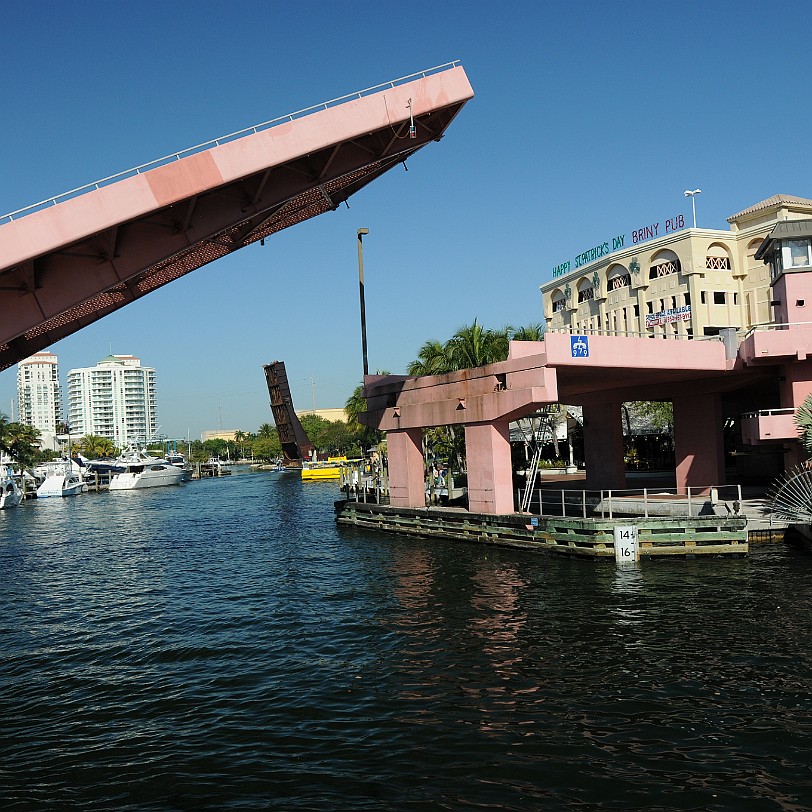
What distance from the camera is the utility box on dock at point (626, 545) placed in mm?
24766

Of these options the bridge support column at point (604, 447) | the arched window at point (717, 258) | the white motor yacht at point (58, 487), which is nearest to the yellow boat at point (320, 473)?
the white motor yacht at point (58, 487)

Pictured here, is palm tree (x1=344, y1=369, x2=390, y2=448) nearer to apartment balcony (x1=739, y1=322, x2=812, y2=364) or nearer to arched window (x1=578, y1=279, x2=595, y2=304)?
arched window (x1=578, y1=279, x2=595, y2=304)

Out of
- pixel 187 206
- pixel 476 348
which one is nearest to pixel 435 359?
pixel 476 348

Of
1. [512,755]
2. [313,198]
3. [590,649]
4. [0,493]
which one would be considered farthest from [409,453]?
[0,493]

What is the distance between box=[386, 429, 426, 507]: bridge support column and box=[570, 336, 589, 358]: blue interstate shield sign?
39.6 feet

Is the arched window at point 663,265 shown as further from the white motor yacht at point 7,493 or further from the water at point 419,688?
the white motor yacht at point 7,493

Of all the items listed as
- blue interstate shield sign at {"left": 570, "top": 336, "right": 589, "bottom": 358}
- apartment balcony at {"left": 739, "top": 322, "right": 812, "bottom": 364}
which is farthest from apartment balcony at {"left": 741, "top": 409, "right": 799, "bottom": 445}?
blue interstate shield sign at {"left": 570, "top": 336, "right": 589, "bottom": 358}

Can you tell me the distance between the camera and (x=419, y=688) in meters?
14.0

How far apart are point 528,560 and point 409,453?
11.6 metres

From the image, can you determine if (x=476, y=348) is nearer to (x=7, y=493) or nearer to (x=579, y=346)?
(x=579, y=346)

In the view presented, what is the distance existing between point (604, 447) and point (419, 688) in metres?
27.8

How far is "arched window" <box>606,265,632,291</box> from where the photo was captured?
3022 inches

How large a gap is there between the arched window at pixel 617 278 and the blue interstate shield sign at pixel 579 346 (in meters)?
52.9

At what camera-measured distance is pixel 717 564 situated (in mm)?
23891
